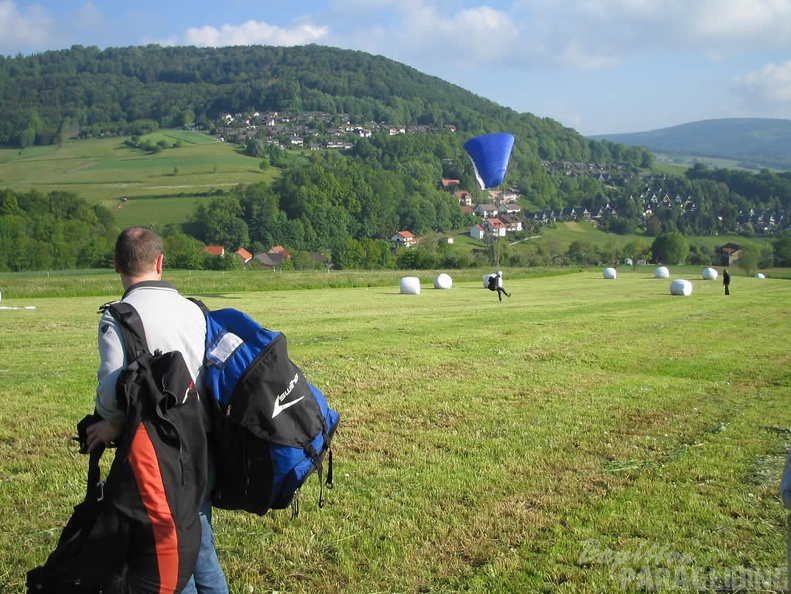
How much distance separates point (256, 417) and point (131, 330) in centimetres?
73

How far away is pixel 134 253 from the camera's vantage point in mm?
3660

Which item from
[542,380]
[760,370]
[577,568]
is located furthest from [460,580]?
[760,370]

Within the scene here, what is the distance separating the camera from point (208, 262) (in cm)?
8075

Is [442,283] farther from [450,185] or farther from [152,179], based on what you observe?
[450,185]

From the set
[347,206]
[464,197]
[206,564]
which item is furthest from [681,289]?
[464,197]

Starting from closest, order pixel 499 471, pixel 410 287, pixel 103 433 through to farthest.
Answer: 1. pixel 103 433
2. pixel 499 471
3. pixel 410 287

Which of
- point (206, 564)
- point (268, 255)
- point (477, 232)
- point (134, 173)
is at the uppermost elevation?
point (134, 173)

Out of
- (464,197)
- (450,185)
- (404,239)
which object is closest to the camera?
(404,239)

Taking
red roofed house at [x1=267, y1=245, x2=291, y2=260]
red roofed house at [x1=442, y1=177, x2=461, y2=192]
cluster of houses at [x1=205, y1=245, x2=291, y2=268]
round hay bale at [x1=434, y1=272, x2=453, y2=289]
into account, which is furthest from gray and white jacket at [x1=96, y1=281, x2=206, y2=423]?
red roofed house at [x1=442, y1=177, x2=461, y2=192]

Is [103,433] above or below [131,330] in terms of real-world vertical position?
below

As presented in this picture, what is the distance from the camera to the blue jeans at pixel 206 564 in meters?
3.67

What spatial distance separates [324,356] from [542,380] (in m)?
4.36

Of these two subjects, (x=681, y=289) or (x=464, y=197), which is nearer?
(x=681, y=289)

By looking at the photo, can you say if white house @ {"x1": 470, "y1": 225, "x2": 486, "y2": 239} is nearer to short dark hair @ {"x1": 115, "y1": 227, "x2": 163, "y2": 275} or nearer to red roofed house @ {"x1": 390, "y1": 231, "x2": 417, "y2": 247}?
red roofed house @ {"x1": 390, "y1": 231, "x2": 417, "y2": 247}
